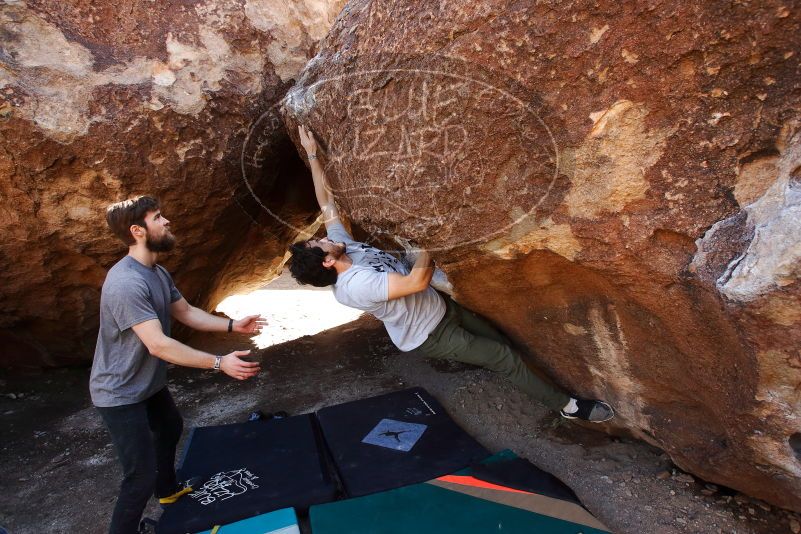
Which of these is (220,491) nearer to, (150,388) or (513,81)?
(150,388)

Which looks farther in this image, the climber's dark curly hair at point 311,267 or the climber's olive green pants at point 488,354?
the climber's olive green pants at point 488,354

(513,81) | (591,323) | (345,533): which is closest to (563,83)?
(513,81)

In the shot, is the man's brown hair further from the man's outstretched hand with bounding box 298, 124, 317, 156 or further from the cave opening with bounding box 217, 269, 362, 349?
the cave opening with bounding box 217, 269, 362, 349

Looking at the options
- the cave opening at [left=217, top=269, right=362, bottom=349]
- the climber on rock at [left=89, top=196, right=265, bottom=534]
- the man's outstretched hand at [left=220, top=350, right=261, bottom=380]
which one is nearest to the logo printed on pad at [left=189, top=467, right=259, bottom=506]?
the climber on rock at [left=89, top=196, right=265, bottom=534]

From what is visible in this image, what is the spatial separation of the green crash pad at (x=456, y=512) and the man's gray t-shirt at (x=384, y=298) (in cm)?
72

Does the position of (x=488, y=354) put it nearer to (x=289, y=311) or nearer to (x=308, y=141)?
(x=308, y=141)

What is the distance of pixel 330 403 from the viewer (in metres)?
3.84

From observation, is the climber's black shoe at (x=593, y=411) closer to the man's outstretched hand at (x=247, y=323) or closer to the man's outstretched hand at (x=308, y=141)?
the man's outstretched hand at (x=247, y=323)

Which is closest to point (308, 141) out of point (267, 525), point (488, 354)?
point (488, 354)

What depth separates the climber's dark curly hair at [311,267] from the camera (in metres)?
2.77

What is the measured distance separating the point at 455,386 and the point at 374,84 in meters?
2.21

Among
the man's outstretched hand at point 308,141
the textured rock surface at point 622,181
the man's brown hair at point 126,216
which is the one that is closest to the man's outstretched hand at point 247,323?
the man's brown hair at point 126,216

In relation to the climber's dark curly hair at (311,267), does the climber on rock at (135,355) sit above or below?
below

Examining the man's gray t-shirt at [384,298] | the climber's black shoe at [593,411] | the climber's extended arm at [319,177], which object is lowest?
the climber's black shoe at [593,411]
